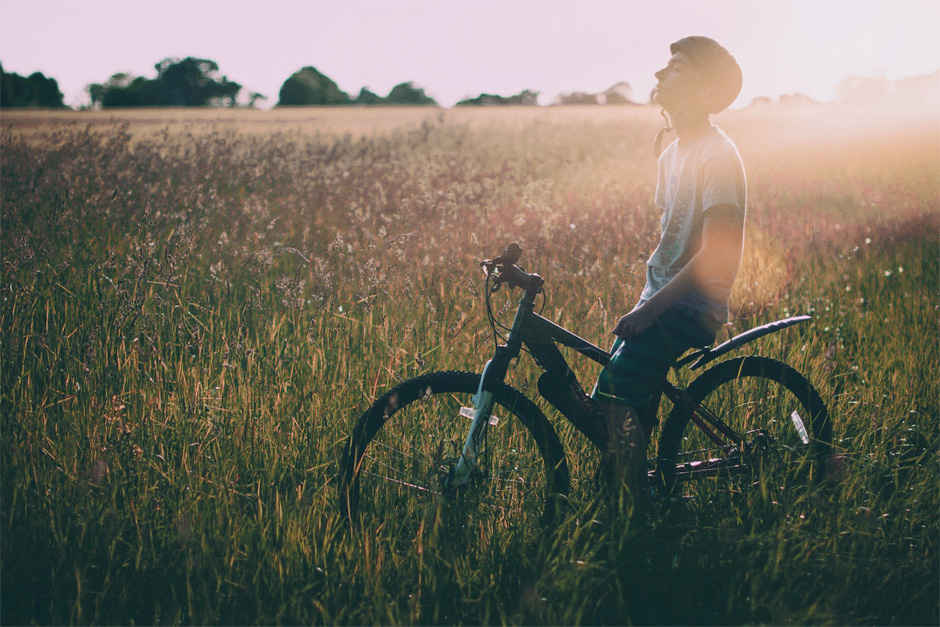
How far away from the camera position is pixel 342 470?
7.28ft

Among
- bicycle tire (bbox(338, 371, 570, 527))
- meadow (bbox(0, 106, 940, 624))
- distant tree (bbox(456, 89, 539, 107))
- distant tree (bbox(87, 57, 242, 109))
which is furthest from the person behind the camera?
distant tree (bbox(87, 57, 242, 109))

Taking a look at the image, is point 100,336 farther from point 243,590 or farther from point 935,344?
point 935,344

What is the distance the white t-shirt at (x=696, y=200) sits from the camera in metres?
2.07

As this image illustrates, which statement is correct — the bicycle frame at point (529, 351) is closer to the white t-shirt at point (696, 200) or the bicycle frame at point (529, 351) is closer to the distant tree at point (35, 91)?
the white t-shirt at point (696, 200)

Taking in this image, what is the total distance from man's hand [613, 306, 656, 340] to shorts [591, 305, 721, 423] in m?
0.07

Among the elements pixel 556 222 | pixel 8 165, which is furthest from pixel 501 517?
pixel 8 165

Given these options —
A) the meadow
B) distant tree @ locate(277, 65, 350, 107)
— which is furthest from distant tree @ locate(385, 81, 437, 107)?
the meadow

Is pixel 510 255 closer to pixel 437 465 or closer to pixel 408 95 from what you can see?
pixel 437 465

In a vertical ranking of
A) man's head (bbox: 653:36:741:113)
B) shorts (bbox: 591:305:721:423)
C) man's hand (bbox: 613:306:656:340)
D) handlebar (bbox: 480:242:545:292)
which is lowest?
shorts (bbox: 591:305:721:423)

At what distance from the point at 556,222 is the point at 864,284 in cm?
263

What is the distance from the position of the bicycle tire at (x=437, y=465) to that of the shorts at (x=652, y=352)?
31 cm

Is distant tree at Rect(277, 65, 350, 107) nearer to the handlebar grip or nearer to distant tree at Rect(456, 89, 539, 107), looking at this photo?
distant tree at Rect(456, 89, 539, 107)

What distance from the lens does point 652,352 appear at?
2.26 metres

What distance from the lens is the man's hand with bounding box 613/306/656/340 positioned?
214 centimetres
